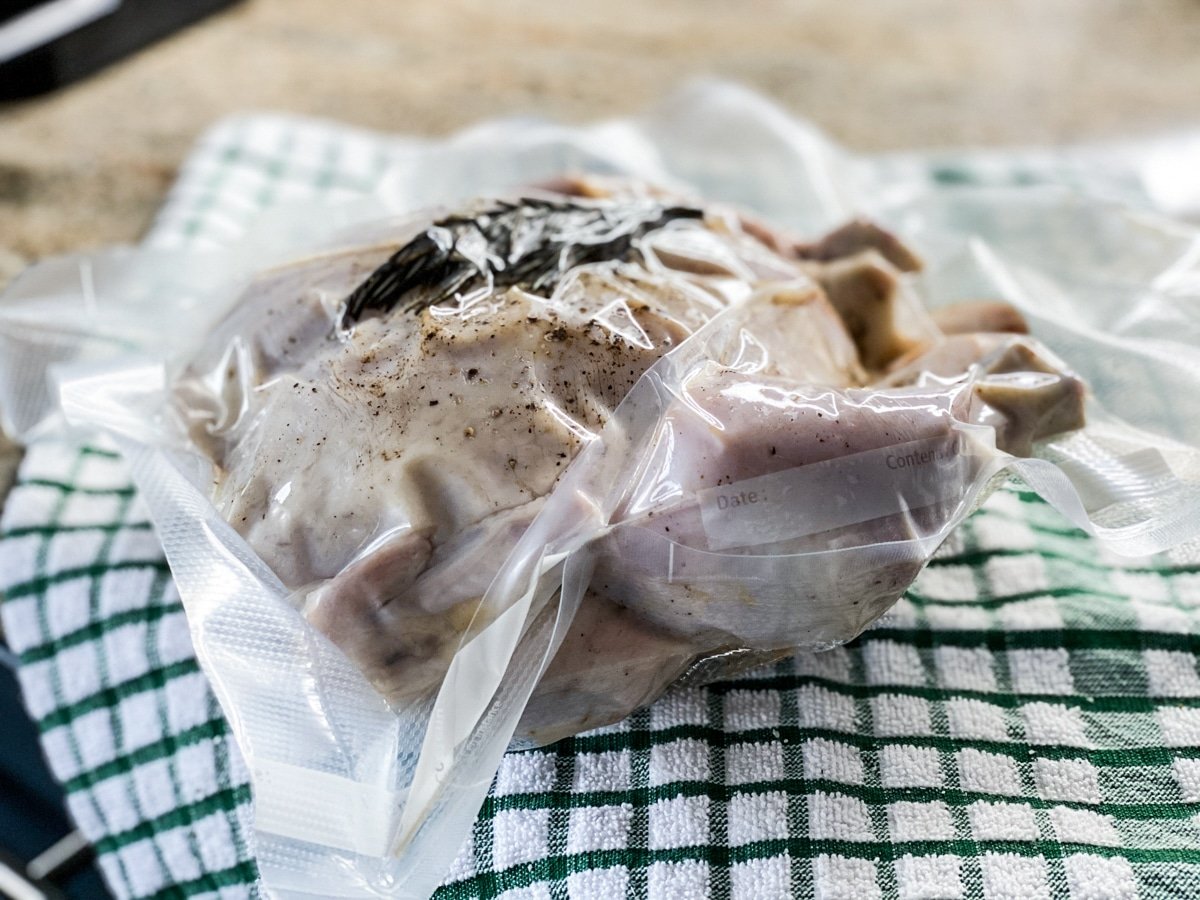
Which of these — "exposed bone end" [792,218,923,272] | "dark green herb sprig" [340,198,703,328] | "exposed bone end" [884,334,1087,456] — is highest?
"dark green herb sprig" [340,198,703,328]

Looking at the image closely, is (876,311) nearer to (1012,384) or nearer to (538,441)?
(1012,384)

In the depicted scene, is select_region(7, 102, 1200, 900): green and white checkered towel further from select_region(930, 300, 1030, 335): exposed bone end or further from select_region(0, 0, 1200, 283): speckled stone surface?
select_region(0, 0, 1200, 283): speckled stone surface

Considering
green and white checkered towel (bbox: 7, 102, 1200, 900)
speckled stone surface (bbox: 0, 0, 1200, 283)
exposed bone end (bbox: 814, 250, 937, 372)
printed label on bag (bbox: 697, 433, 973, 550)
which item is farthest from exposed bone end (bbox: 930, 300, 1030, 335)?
speckled stone surface (bbox: 0, 0, 1200, 283)

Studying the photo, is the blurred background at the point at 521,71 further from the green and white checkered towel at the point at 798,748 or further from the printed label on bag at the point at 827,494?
the printed label on bag at the point at 827,494

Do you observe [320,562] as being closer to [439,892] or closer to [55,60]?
[439,892]

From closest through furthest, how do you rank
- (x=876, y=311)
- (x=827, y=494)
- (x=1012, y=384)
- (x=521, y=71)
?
1. (x=827, y=494)
2. (x=1012, y=384)
3. (x=876, y=311)
4. (x=521, y=71)

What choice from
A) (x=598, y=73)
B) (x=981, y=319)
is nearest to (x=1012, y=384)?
(x=981, y=319)

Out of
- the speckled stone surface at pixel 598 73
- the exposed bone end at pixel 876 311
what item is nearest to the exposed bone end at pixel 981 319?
the exposed bone end at pixel 876 311
